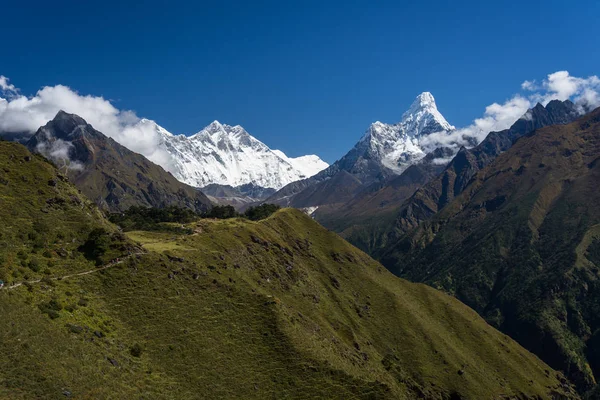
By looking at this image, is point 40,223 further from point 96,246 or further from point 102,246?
point 102,246

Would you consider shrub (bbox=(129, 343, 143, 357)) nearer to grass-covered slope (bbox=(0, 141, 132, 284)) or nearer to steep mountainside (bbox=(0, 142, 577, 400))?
steep mountainside (bbox=(0, 142, 577, 400))

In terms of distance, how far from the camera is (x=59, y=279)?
353 ft

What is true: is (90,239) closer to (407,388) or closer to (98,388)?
(98,388)

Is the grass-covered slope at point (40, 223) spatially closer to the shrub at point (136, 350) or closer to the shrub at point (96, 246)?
the shrub at point (96, 246)

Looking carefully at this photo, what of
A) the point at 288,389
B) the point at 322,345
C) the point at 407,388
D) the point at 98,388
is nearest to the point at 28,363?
the point at 98,388

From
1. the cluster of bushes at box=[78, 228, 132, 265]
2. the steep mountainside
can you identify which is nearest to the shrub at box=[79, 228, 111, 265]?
the cluster of bushes at box=[78, 228, 132, 265]

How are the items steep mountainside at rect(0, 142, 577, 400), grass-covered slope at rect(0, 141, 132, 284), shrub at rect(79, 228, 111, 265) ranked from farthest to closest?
shrub at rect(79, 228, 111, 265), grass-covered slope at rect(0, 141, 132, 284), steep mountainside at rect(0, 142, 577, 400)

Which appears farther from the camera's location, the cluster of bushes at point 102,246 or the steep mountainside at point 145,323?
the cluster of bushes at point 102,246

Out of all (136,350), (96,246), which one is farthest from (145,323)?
(96,246)

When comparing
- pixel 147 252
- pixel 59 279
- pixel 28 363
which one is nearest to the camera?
pixel 28 363

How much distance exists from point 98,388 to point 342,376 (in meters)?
59.9

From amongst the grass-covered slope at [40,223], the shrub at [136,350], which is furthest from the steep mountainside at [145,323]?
the grass-covered slope at [40,223]

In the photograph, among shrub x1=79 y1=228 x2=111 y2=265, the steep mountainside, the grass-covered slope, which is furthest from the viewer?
shrub x1=79 y1=228 x2=111 y2=265

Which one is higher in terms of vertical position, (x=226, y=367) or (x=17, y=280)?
(x=17, y=280)
